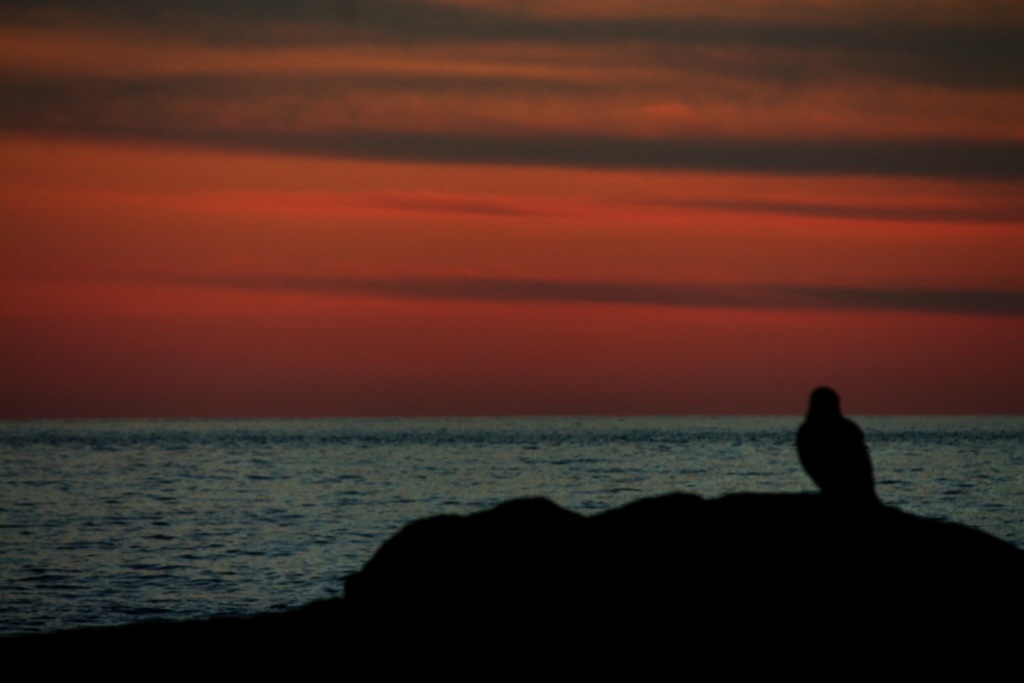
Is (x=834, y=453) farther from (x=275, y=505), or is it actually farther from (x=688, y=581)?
(x=275, y=505)

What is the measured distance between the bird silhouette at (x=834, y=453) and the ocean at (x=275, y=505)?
20.8m

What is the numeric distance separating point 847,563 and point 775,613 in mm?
979

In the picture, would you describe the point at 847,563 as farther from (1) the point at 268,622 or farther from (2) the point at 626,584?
(1) the point at 268,622

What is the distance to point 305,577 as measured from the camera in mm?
39875

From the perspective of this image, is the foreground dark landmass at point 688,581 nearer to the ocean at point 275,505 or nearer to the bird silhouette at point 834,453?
the bird silhouette at point 834,453

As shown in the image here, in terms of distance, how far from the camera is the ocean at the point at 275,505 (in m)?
38.0

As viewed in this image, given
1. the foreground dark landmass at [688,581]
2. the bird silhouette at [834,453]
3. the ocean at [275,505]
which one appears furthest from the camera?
the ocean at [275,505]

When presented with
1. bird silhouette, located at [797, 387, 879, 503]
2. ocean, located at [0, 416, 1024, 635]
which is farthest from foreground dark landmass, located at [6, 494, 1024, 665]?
ocean, located at [0, 416, 1024, 635]

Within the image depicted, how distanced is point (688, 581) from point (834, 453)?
2754 millimetres

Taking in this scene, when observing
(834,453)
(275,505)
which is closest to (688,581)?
(834,453)

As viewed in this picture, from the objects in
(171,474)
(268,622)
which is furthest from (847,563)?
(171,474)

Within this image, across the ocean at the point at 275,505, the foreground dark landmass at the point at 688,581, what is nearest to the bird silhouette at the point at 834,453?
the foreground dark landmass at the point at 688,581

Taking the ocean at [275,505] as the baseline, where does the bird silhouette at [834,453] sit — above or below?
above

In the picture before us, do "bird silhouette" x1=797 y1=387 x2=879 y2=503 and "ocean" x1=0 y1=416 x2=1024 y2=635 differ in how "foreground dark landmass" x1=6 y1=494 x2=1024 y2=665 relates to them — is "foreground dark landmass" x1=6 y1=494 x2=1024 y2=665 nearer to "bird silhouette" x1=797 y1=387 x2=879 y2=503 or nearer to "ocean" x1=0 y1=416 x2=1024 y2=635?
"bird silhouette" x1=797 y1=387 x2=879 y2=503
